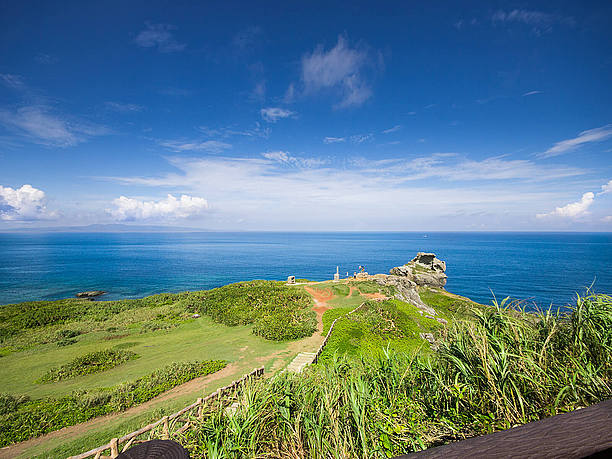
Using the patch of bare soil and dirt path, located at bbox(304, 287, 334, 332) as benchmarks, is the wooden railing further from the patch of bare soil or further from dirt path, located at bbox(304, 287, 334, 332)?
the patch of bare soil

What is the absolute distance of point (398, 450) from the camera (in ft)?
14.2

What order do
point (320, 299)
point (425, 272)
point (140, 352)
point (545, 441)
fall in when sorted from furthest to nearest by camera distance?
1. point (425, 272)
2. point (320, 299)
3. point (140, 352)
4. point (545, 441)

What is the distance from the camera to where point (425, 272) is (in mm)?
46094

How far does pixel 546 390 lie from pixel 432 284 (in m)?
44.6

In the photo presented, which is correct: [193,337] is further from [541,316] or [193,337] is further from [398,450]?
[541,316]

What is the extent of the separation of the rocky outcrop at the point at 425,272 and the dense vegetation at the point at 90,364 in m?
41.5

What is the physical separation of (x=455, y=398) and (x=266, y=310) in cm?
1957

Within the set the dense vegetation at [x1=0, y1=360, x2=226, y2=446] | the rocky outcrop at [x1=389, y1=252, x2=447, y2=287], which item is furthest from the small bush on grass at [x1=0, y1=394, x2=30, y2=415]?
the rocky outcrop at [x1=389, y1=252, x2=447, y2=287]

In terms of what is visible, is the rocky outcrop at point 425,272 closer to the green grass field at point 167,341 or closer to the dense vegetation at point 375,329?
the green grass field at point 167,341

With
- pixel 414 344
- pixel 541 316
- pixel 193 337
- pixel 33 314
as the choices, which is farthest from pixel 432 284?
pixel 33 314

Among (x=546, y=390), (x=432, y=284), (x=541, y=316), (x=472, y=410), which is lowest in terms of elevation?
(x=432, y=284)

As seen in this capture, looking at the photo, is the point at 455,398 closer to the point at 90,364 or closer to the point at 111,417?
the point at 111,417

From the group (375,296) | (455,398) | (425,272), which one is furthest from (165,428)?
(425,272)

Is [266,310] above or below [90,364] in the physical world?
above
